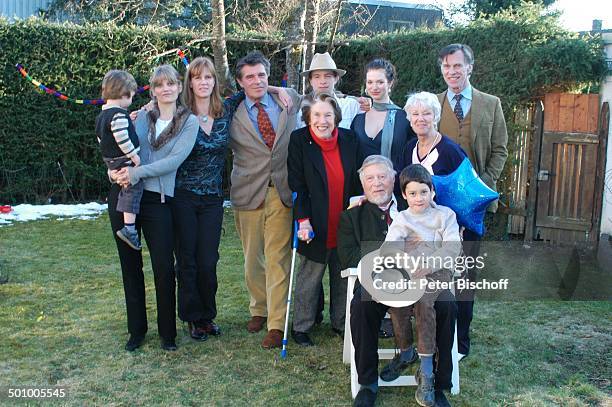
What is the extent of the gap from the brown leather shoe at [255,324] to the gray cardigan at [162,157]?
3.58 feet

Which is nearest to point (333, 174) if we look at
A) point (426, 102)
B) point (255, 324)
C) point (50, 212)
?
point (426, 102)

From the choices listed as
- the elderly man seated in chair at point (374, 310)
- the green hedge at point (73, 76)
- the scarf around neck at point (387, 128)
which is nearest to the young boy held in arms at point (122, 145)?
the elderly man seated in chair at point (374, 310)

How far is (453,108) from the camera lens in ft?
13.7

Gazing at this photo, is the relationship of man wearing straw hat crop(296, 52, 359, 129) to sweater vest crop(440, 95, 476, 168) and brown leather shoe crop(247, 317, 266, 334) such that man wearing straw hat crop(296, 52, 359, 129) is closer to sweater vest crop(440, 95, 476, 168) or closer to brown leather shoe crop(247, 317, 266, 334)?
sweater vest crop(440, 95, 476, 168)

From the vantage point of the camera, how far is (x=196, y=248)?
13.9 ft

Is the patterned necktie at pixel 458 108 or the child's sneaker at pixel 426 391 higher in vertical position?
the patterned necktie at pixel 458 108

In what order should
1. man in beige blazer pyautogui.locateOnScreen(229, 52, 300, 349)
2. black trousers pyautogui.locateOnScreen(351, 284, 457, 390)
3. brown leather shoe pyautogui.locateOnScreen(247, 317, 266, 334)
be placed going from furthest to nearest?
brown leather shoe pyautogui.locateOnScreen(247, 317, 266, 334) → man in beige blazer pyautogui.locateOnScreen(229, 52, 300, 349) → black trousers pyautogui.locateOnScreen(351, 284, 457, 390)

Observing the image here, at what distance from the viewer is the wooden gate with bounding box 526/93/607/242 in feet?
23.7

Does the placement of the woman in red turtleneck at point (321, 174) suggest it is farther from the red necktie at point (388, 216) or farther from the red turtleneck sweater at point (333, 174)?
the red necktie at point (388, 216)

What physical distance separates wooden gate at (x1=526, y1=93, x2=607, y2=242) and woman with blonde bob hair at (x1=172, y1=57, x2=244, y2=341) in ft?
14.8

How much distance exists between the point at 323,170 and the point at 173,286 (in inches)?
45.4

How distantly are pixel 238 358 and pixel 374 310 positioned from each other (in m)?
1.07

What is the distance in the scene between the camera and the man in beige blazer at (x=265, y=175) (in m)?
4.27

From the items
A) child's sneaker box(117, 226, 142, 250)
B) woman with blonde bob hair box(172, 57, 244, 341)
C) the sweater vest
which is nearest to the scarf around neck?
the sweater vest
